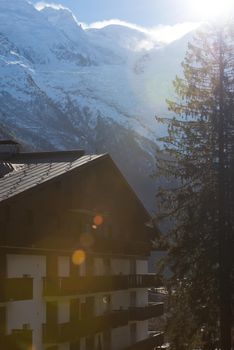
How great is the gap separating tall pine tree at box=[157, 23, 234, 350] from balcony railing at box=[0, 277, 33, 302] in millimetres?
5666

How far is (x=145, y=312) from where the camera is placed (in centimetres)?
3988

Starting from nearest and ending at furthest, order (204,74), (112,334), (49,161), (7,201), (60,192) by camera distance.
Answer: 1. (7,201)
2. (204,74)
3. (60,192)
4. (49,161)
5. (112,334)

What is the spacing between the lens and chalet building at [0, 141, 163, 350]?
88.3ft

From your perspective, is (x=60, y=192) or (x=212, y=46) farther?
(x=60, y=192)

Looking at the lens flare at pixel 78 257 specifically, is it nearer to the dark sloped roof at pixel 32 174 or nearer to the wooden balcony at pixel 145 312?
the dark sloped roof at pixel 32 174

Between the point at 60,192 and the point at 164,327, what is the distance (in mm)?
7551

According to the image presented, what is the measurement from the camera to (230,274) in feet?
86.9

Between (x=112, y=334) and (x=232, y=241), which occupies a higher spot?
(x=232, y=241)

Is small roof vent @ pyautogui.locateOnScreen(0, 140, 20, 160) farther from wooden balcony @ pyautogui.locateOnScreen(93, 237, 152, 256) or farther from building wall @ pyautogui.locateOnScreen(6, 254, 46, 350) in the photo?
building wall @ pyautogui.locateOnScreen(6, 254, 46, 350)

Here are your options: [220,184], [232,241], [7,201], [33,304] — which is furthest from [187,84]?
[33,304]

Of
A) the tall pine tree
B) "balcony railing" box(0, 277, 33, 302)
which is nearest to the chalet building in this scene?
"balcony railing" box(0, 277, 33, 302)

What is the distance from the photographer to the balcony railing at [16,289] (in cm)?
2548

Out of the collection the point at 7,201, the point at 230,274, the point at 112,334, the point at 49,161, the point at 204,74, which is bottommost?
the point at 112,334

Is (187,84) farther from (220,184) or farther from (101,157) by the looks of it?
(101,157)
